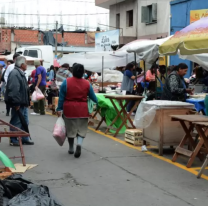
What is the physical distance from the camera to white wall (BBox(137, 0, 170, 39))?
87.1 feet

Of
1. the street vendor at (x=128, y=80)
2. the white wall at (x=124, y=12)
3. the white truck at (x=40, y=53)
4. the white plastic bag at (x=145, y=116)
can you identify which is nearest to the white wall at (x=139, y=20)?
the white wall at (x=124, y=12)

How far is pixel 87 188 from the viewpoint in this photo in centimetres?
634

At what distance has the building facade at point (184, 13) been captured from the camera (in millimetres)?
19547

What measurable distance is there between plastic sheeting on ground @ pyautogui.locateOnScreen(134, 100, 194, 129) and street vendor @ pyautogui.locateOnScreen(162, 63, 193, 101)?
547 millimetres

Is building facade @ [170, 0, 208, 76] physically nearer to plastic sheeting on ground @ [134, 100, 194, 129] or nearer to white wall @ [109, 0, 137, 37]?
white wall @ [109, 0, 137, 37]

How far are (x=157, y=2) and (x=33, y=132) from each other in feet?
59.2

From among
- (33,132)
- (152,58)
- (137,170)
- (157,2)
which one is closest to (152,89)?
(152,58)

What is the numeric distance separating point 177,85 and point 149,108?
930mm

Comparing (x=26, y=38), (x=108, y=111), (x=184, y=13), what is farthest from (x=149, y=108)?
(x=26, y=38)

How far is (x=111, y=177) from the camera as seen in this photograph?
698 cm

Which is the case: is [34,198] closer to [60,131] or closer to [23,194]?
[23,194]

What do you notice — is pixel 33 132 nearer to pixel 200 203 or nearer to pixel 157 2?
pixel 200 203

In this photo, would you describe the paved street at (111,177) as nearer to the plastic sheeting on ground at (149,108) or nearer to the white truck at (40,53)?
the plastic sheeting on ground at (149,108)

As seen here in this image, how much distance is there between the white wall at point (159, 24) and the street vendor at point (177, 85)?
1693 centimetres
